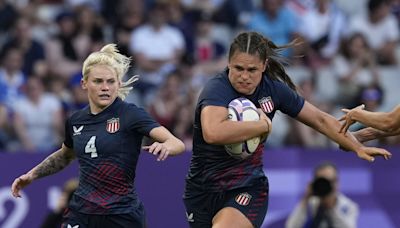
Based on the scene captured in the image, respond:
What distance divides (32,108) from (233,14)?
399 centimetres

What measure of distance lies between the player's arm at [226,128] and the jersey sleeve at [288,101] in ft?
1.52

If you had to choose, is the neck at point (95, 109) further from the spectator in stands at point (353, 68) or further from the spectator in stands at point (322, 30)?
the spectator in stands at point (322, 30)

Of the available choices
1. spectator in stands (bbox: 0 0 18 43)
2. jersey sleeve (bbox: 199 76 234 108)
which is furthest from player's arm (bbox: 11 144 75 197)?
spectator in stands (bbox: 0 0 18 43)

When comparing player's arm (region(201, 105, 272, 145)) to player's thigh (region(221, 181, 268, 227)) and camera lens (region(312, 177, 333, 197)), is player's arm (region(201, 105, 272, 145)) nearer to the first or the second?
player's thigh (region(221, 181, 268, 227))

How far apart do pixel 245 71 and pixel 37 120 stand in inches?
247

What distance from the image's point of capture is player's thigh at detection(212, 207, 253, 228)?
796cm

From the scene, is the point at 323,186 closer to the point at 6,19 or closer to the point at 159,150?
the point at 159,150


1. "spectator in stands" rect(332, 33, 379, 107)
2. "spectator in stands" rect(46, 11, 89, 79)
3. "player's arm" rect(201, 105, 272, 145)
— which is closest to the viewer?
"player's arm" rect(201, 105, 272, 145)

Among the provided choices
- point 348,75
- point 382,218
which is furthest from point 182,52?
point 382,218

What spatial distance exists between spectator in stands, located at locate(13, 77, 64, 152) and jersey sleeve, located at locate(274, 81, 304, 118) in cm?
568

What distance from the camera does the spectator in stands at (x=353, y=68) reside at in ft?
50.2

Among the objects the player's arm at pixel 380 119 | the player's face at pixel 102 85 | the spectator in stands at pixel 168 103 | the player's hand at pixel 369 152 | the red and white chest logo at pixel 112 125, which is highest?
the player's face at pixel 102 85

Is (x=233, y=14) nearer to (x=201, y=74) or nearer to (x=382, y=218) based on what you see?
(x=201, y=74)

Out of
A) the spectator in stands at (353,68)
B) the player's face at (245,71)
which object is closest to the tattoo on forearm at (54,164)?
the player's face at (245,71)
